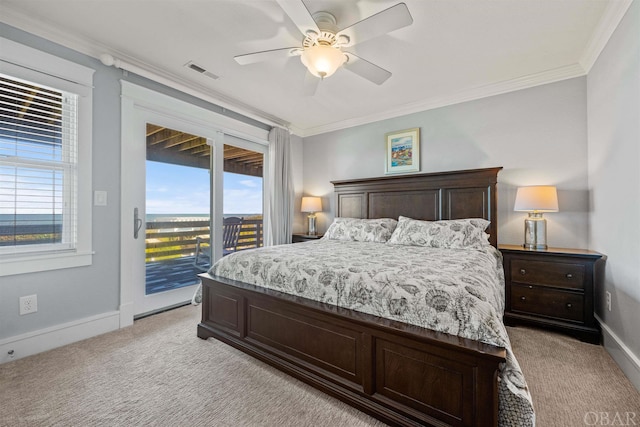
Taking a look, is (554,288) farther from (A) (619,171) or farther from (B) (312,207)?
(B) (312,207)

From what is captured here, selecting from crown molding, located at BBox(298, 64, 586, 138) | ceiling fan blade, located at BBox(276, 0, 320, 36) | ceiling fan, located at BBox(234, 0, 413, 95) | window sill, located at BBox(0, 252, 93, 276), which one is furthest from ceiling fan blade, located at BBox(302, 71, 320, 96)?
window sill, located at BBox(0, 252, 93, 276)

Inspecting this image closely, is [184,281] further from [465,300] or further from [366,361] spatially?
[465,300]

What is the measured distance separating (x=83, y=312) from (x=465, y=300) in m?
3.01

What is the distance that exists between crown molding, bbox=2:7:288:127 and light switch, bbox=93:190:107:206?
1205mm

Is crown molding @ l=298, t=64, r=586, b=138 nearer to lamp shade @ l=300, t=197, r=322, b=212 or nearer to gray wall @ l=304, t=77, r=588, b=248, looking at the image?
gray wall @ l=304, t=77, r=588, b=248

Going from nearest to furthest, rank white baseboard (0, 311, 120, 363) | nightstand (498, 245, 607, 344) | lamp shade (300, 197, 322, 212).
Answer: white baseboard (0, 311, 120, 363) < nightstand (498, 245, 607, 344) < lamp shade (300, 197, 322, 212)

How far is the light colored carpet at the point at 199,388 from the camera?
1478 mm

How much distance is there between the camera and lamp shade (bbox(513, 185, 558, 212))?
8.54 feet

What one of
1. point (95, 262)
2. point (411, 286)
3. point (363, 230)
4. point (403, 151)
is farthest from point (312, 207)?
point (411, 286)

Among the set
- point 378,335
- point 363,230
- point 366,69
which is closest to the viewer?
point 378,335

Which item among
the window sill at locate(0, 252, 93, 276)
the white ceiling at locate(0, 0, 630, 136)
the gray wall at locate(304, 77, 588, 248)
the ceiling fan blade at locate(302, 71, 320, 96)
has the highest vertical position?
the white ceiling at locate(0, 0, 630, 136)

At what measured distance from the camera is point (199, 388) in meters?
1.73

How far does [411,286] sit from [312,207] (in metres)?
3.07

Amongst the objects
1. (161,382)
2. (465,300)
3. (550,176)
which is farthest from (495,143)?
(161,382)
